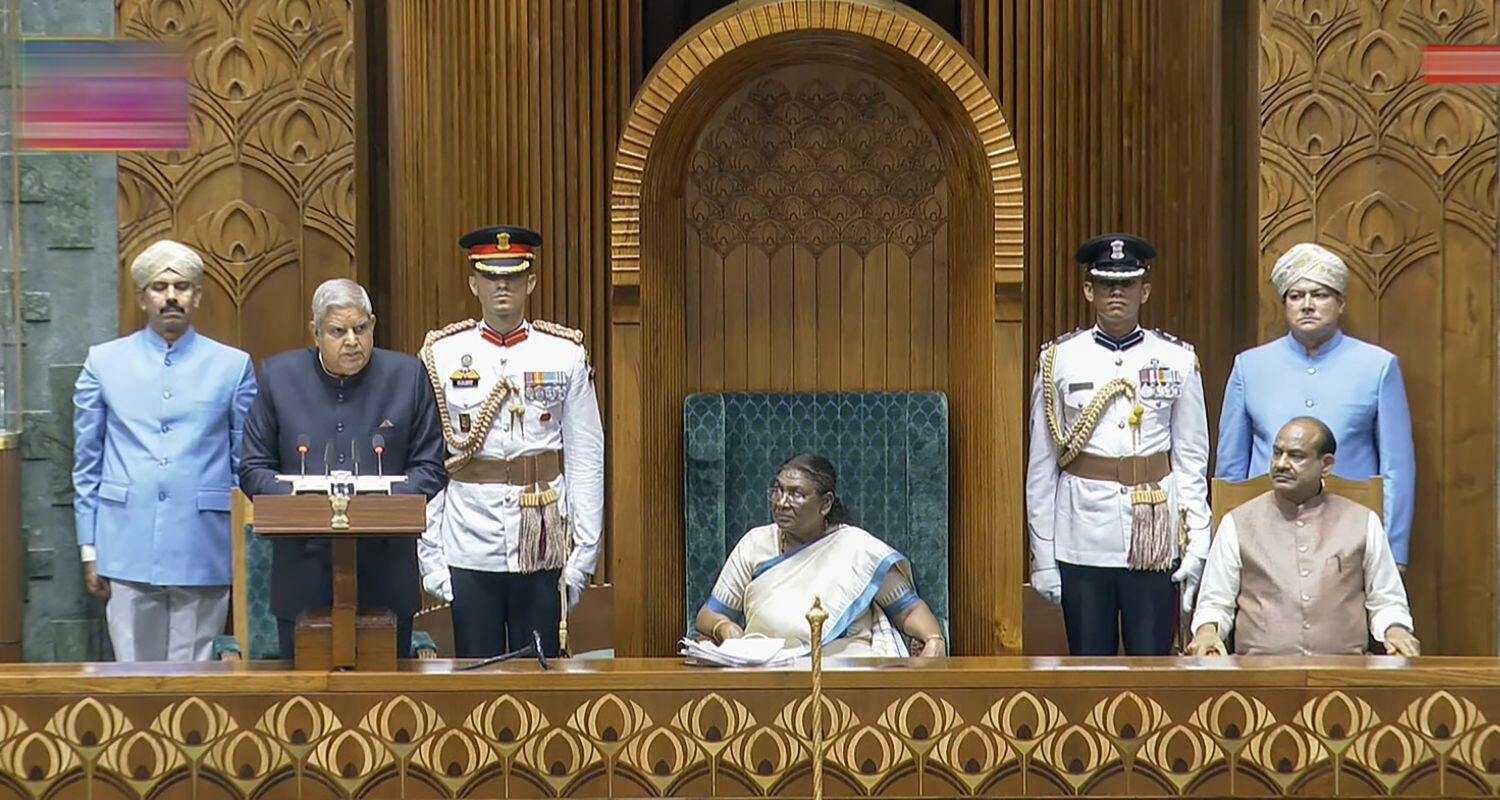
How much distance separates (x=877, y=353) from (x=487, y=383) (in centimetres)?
153

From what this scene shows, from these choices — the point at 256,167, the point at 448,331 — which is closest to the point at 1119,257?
the point at 448,331

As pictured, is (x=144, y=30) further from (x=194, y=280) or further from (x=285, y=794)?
(x=285, y=794)

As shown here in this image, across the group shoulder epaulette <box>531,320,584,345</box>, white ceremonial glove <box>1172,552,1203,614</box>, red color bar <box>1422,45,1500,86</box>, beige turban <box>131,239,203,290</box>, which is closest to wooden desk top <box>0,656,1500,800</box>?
white ceremonial glove <box>1172,552,1203,614</box>

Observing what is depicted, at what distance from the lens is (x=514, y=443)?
6.12m

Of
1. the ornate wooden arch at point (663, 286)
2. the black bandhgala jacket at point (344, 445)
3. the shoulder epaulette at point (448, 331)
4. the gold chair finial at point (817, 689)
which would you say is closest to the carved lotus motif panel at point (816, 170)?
the ornate wooden arch at point (663, 286)

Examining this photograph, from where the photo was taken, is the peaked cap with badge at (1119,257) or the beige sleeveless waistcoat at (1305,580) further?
the peaked cap with badge at (1119,257)

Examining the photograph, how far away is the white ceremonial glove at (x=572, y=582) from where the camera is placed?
606 centimetres

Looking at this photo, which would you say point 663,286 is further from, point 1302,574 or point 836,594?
point 1302,574

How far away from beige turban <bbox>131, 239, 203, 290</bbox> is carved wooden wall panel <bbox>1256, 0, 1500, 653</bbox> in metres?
3.37

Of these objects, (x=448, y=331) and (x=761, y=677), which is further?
(x=448, y=331)

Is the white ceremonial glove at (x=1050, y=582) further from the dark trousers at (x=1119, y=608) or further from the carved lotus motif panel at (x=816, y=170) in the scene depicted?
the carved lotus motif panel at (x=816, y=170)

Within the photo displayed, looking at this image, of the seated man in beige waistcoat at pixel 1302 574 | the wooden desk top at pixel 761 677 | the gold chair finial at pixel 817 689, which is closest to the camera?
the gold chair finial at pixel 817 689

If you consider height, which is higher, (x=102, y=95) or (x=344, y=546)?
(x=102, y=95)

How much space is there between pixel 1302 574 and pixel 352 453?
240 cm
